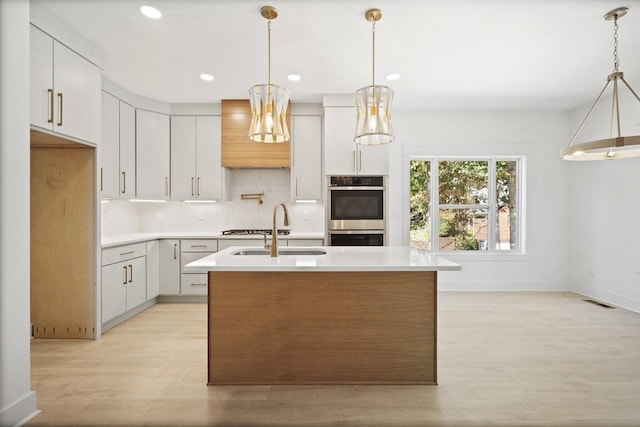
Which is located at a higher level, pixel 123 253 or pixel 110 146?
pixel 110 146

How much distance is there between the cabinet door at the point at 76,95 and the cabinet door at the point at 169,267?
154 cm

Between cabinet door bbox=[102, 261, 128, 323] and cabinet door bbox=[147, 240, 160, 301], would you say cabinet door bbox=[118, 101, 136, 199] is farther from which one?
cabinet door bbox=[102, 261, 128, 323]

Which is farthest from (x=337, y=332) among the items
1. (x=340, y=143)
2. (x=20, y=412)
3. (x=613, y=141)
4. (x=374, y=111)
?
(x=340, y=143)

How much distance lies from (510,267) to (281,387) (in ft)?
13.4

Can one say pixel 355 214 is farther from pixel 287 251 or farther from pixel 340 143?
pixel 287 251

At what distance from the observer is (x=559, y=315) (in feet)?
12.6

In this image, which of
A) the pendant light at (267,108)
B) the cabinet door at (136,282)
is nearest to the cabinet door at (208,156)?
the cabinet door at (136,282)

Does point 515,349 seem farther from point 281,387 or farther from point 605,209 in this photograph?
point 605,209

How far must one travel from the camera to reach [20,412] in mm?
1888

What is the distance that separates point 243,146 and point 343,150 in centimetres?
127

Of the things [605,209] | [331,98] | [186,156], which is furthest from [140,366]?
[605,209]

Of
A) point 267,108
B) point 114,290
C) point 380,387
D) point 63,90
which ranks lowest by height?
point 380,387

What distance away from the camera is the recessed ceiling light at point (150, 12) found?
250cm

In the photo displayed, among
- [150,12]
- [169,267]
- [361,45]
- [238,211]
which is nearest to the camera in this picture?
[150,12]
